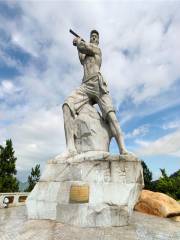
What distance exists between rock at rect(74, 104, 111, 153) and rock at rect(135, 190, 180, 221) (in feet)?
8.86

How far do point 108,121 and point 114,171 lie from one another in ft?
7.66

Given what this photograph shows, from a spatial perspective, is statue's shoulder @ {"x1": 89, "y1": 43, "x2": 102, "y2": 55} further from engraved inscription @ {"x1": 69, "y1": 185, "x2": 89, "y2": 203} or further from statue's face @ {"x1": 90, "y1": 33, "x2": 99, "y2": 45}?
engraved inscription @ {"x1": 69, "y1": 185, "x2": 89, "y2": 203}

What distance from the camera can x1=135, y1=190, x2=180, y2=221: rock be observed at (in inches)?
387

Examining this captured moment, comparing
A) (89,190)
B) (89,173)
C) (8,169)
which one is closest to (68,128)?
(89,173)

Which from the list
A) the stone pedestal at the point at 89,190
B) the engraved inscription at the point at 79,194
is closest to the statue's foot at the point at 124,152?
the stone pedestal at the point at 89,190

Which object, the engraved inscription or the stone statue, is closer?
the engraved inscription

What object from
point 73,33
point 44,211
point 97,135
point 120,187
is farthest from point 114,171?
point 73,33

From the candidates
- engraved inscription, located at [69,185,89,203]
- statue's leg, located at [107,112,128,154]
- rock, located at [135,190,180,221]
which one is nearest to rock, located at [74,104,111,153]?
statue's leg, located at [107,112,128,154]

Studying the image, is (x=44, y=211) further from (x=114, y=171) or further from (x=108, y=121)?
(x=108, y=121)

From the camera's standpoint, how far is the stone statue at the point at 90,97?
995cm

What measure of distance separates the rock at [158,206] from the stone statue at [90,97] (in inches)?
103

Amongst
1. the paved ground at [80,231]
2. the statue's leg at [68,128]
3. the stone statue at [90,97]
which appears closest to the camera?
the paved ground at [80,231]

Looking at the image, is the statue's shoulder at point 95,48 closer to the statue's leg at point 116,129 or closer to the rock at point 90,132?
the rock at point 90,132

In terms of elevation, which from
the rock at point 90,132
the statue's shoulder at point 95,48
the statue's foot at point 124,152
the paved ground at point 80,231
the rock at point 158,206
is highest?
the statue's shoulder at point 95,48
